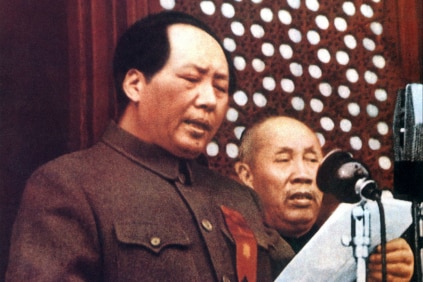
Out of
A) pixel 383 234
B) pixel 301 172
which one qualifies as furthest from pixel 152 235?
pixel 383 234

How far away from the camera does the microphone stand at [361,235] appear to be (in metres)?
2.82

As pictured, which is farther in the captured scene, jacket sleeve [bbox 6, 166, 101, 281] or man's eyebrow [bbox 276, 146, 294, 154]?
man's eyebrow [bbox 276, 146, 294, 154]

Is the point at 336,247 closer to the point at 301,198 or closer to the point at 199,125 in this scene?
the point at 301,198

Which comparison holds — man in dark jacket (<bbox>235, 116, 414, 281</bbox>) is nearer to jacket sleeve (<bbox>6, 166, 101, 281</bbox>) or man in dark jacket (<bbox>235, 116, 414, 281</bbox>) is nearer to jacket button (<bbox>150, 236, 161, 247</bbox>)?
jacket button (<bbox>150, 236, 161, 247</bbox>)

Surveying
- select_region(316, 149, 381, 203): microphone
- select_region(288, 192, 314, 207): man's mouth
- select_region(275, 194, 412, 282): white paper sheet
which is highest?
select_region(316, 149, 381, 203): microphone

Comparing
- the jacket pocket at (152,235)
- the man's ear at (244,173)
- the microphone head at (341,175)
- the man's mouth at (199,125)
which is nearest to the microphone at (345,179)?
the microphone head at (341,175)

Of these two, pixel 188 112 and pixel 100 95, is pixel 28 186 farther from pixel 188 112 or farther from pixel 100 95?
pixel 188 112

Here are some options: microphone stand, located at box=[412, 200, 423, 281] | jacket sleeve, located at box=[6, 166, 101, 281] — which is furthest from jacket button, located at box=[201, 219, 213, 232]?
microphone stand, located at box=[412, 200, 423, 281]

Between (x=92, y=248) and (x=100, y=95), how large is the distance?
56 cm

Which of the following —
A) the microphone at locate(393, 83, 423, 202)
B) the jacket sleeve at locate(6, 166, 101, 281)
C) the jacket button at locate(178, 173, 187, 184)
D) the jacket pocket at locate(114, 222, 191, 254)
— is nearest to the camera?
the jacket sleeve at locate(6, 166, 101, 281)

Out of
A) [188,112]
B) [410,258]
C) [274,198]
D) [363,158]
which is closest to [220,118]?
[188,112]

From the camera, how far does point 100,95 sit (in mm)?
2834

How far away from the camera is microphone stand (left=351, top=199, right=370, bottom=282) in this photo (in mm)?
2822

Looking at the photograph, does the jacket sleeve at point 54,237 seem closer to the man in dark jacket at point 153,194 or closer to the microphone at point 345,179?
the man in dark jacket at point 153,194
